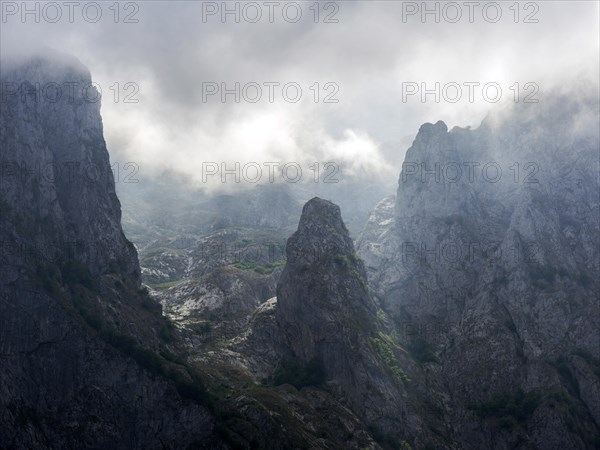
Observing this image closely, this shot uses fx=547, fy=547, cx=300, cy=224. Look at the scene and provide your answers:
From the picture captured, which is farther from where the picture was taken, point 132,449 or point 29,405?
point 132,449

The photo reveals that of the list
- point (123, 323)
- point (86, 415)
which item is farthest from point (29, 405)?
point (123, 323)

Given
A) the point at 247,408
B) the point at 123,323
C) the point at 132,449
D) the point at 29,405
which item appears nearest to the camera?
the point at 29,405

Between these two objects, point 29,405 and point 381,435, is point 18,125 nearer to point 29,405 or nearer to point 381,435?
point 29,405

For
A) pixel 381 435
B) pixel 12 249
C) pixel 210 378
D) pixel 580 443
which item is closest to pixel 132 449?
pixel 210 378

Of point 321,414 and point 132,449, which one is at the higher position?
point 321,414

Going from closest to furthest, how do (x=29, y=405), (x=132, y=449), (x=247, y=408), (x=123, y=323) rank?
(x=29, y=405) < (x=132, y=449) < (x=247, y=408) < (x=123, y=323)

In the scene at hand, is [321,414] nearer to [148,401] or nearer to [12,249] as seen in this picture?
[148,401]

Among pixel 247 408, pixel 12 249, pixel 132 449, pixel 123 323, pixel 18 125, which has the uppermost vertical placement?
pixel 18 125

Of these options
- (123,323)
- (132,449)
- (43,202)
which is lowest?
(132,449)

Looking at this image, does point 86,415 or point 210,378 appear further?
point 210,378
